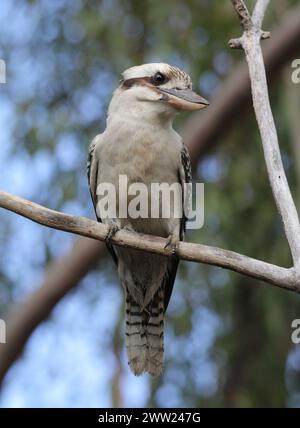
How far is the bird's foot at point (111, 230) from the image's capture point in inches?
133

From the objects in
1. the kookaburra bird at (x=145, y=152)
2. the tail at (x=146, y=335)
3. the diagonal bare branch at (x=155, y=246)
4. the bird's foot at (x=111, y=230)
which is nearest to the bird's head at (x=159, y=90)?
the kookaburra bird at (x=145, y=152)

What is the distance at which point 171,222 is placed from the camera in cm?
398

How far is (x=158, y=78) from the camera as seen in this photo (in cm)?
393

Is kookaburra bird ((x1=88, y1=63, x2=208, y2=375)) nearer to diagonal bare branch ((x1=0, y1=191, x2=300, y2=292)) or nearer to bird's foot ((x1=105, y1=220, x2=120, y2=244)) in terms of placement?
bird's foot ((x1=105, y1=220, x2=120, y2=244))

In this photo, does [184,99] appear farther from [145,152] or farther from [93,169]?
[93,169]

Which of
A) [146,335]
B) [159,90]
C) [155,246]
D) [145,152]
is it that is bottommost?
[155,246]

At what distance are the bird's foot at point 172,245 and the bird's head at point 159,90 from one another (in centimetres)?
58

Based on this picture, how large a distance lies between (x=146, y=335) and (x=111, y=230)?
81 centimetres

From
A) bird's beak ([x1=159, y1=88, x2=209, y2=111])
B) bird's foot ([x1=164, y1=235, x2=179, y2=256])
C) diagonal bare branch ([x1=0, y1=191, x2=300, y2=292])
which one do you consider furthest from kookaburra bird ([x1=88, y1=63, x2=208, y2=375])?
diagonal bare branch ([x1=0, y1=191, x2=300, y2=292])

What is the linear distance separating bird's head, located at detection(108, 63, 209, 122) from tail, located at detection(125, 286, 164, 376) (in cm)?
89

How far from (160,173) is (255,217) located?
226 centimetres

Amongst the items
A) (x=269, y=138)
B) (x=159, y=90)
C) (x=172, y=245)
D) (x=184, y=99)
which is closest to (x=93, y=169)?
(x=159, y=90)

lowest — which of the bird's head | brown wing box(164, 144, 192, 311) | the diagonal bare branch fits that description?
the diagonal bare branch

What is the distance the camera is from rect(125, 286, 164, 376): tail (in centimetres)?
409
